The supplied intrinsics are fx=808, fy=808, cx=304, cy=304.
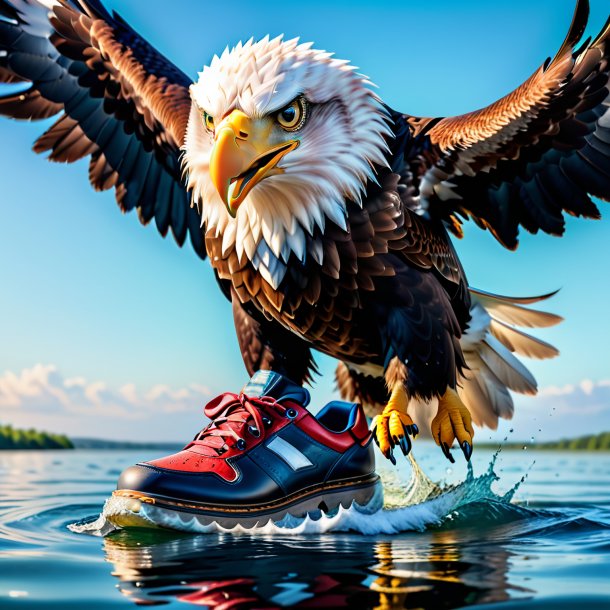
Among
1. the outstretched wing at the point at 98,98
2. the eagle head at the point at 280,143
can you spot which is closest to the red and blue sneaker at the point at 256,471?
the eagle head at the point at 280,143

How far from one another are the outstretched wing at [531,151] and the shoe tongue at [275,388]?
94cm

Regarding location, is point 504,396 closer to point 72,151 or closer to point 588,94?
point 588,94

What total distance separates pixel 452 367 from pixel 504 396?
144 centimetres

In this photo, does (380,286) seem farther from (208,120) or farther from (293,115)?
(208,120)

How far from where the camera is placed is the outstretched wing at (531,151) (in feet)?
10.3

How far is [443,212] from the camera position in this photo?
11.4ft

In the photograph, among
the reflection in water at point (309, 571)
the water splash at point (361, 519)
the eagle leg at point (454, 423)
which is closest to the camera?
the reflection in water at point (309, 571)

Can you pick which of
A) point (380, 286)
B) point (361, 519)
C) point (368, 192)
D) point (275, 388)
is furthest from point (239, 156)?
point (361, 519)

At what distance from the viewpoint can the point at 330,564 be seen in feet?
6.22

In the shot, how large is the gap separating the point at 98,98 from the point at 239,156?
1678 mm

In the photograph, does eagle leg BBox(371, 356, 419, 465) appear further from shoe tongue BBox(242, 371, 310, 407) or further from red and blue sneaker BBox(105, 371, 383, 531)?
shoe tongue BBox(242, 371, 310, 407)

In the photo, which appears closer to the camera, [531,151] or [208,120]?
[208,120]

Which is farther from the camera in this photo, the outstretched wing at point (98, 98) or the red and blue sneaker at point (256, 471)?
the outstretched wing at point (98, 98)

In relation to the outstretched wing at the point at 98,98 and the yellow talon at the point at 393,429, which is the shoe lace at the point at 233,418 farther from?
the outstretched wing at the point at 98,98
